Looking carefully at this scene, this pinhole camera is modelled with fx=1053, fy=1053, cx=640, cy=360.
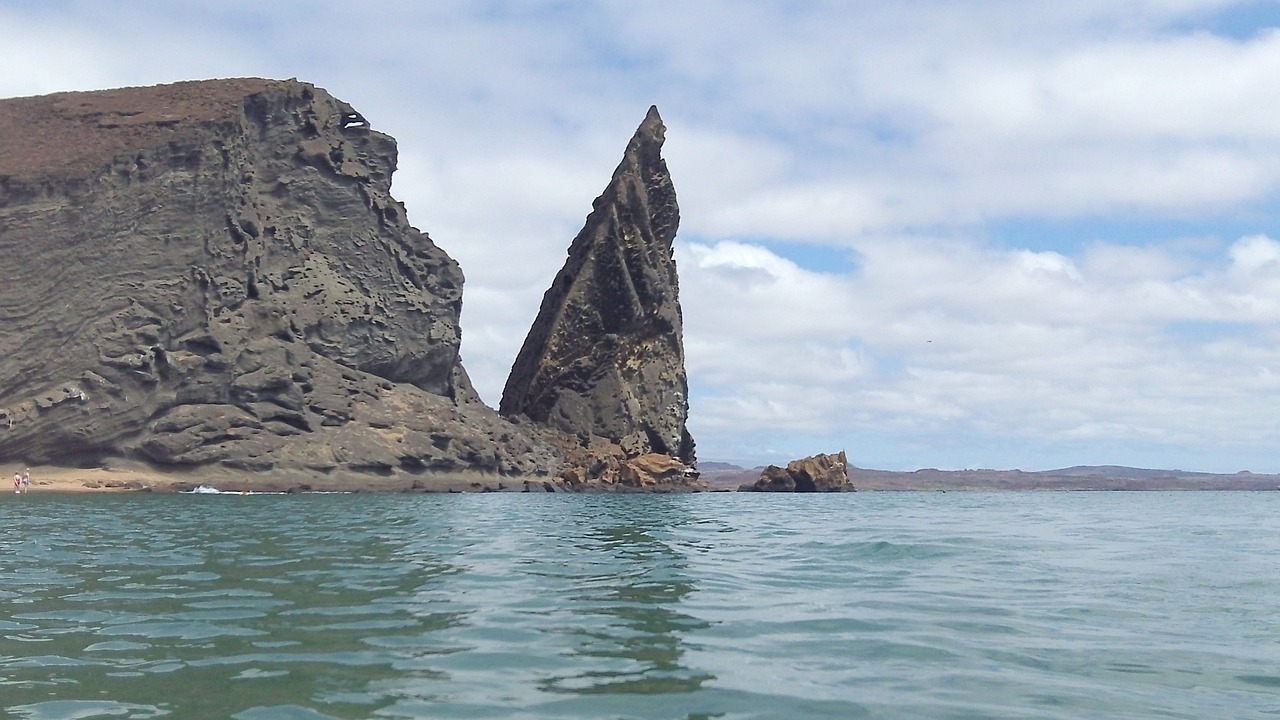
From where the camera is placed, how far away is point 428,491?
7538 centimetres

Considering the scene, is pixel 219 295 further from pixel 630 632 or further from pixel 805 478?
pixel 630 632

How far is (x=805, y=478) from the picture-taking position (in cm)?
10450

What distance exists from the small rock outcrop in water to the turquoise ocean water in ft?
270

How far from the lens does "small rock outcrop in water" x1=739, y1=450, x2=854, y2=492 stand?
104 meters

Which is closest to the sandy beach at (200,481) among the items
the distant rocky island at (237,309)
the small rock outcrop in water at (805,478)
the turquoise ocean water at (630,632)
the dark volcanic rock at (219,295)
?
the distant rocky island at (237,309)

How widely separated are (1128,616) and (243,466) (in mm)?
64285

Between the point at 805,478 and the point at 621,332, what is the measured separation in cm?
2587

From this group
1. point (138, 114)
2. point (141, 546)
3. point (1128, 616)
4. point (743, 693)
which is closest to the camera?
point (743, 693)

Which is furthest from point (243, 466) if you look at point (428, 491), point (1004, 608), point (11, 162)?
point (1004, 608)

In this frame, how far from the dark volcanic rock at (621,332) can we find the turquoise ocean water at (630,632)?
8550 centimetres

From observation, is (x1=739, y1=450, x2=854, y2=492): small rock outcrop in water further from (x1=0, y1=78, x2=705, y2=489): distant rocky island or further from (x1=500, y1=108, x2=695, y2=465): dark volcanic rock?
(x1=500, y1=108, x2=695, y2=465): dark volcanic rock

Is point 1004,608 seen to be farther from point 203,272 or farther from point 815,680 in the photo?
point 203,272

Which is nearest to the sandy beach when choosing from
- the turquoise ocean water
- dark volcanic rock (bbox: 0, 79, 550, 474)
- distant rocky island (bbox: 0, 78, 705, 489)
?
distant rocky island (bbox: 0, 78, 705, 489)

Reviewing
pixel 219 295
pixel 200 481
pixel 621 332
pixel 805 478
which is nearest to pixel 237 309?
pixel 219 295
